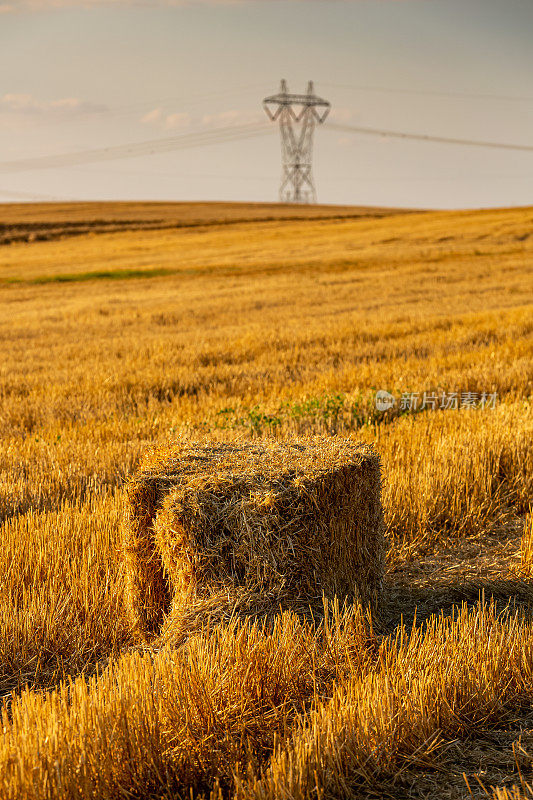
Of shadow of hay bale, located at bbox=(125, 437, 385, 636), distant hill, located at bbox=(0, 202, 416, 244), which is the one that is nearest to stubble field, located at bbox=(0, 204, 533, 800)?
shadow of hay bale, located at bbox=(125, 437, 385, 636)

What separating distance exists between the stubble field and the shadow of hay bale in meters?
0.20

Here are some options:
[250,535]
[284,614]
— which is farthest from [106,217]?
[284,614]

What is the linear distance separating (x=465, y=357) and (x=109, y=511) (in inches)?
325

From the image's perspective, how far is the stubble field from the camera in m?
2.87

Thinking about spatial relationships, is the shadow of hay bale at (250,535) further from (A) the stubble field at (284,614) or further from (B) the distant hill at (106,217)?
(B) the distant hill at (106,217)

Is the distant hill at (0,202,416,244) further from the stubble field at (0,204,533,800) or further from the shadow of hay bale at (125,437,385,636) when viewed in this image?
the shadow of hay bale at (125,437,385,636)

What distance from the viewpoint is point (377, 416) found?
9141mm

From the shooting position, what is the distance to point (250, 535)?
3.95 metres

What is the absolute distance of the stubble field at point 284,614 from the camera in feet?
9.41

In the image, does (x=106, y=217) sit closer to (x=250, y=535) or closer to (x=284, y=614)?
(x=250, y=535)

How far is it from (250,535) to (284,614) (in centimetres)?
45

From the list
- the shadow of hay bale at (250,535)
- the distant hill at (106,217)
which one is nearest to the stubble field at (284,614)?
the shadow of hay bale at (250,535)

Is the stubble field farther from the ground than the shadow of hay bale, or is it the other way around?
the shadow of hay bale

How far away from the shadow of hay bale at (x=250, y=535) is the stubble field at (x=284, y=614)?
205 mm
